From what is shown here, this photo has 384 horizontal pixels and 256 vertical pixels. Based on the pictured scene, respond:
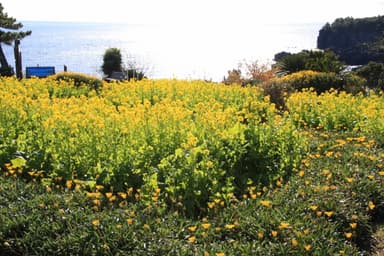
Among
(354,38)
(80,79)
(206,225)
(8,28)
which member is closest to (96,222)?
(206,225)

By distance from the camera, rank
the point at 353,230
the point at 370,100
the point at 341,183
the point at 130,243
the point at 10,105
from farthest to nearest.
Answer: the point at 370,100 < the point at 10,105 < the point at 341,183 < the point at 353,230 < the point at 130,243

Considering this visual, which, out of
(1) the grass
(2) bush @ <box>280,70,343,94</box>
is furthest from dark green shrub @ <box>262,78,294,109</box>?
(1) the grass

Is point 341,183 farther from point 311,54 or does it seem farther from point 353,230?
point 311,54

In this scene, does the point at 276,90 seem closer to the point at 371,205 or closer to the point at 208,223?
the point at 371,205

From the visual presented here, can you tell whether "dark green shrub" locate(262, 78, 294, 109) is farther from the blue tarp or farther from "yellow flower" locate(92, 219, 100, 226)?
the blue tarp

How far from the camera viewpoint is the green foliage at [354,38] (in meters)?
59.2

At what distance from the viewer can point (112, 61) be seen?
919 inches

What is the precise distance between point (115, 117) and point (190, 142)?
1294mm

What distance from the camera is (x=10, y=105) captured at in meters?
6.80

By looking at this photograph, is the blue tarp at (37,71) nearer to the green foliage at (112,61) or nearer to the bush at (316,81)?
the green foliage at (112,61)

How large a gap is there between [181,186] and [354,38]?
70.9 metres

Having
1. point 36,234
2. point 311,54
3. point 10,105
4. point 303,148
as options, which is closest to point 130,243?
point 36,234

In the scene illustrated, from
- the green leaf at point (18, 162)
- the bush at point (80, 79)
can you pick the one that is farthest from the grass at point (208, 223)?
the bush at point (80, 79)

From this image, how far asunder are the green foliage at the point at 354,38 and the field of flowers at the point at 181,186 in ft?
178
